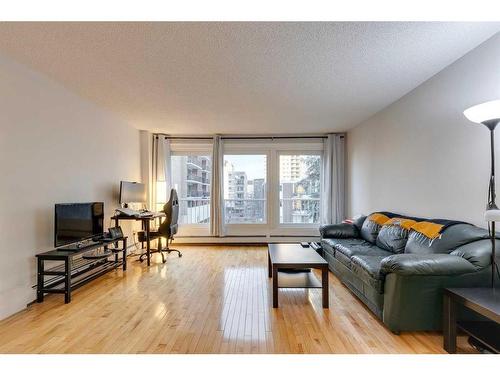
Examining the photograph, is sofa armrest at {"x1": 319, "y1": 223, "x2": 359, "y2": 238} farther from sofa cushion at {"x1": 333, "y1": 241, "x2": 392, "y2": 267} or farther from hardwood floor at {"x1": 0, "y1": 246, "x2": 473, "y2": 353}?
hardwood floor at {"x1": 0, "y1": 246, "x2": 473, "y2": 353}

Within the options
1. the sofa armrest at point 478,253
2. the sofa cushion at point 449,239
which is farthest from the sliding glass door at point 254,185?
the sofa armrest at point 478,253

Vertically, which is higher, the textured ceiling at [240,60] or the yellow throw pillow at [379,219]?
the textured ceiling at [240,60]

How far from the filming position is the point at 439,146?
2883mm

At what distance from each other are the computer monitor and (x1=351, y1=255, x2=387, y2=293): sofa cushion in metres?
3.62

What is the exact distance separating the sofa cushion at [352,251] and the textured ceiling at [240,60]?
2.00 m

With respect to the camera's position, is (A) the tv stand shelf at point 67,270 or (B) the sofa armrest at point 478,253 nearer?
(B) the sofa armrest at point 478,253

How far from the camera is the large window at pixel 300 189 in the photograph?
6000 millimetres

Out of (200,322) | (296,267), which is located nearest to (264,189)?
(296,267)

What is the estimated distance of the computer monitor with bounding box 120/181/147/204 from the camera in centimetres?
439

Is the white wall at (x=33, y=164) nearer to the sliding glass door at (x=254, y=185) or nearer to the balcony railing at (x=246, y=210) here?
the sliding glass door at (x=254, y=185)

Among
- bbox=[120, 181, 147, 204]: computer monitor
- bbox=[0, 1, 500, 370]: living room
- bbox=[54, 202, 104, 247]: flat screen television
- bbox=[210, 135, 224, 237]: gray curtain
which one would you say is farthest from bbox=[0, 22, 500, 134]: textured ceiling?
bbox=[210, 135, 224, 237]: gray curtain

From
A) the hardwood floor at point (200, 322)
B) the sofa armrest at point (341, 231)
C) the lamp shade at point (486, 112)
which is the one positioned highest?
the lamp shade at point (486, 112)

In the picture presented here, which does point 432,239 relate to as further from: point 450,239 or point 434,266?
point 434,266
